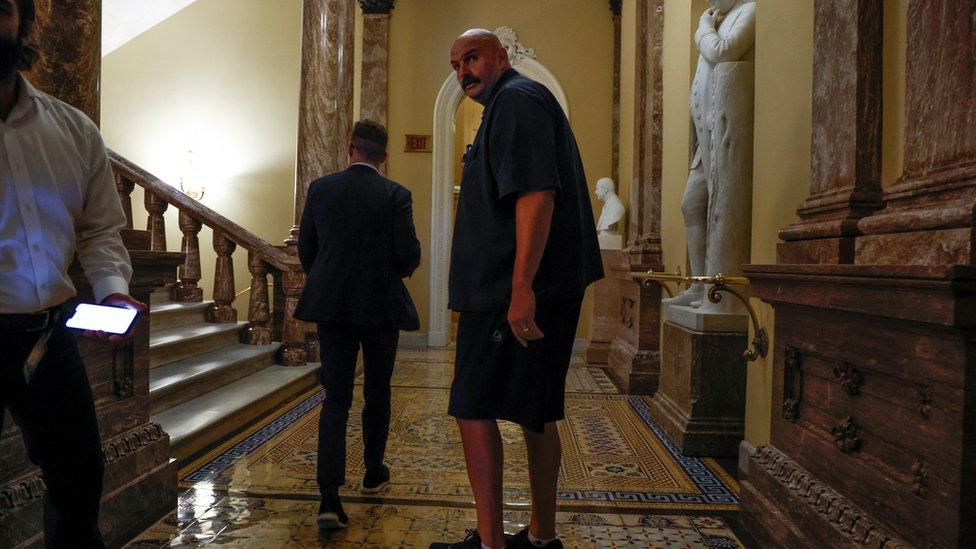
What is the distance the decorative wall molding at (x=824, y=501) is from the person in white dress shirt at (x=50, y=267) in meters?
1.85

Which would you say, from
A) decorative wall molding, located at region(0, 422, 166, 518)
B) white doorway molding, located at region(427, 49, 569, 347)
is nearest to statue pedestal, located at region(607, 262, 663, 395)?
white doorway molding, located at region(427, 49, 569, 347)

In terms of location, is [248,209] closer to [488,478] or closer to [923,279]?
[488,478]

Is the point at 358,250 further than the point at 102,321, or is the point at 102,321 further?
the point at 358,250

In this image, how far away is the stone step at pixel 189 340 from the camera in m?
4.03

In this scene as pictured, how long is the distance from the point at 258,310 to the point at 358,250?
125 inches

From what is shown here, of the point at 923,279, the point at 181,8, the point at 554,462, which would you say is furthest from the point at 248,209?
the point at 923,279

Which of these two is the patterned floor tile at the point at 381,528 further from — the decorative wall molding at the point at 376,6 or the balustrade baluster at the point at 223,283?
the decorative wall molding at the point at 376,6

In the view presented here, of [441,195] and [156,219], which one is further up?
[441,195]

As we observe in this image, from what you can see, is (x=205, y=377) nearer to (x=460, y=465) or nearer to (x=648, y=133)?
(x=460, y=465)

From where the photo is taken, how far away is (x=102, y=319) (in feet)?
4.28

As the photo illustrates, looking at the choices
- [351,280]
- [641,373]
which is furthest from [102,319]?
[641,373]

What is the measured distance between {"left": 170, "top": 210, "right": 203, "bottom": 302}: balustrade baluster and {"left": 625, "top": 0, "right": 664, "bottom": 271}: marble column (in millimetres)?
3614

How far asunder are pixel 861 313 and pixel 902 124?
0.58 meters

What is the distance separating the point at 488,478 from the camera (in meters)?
1.72
